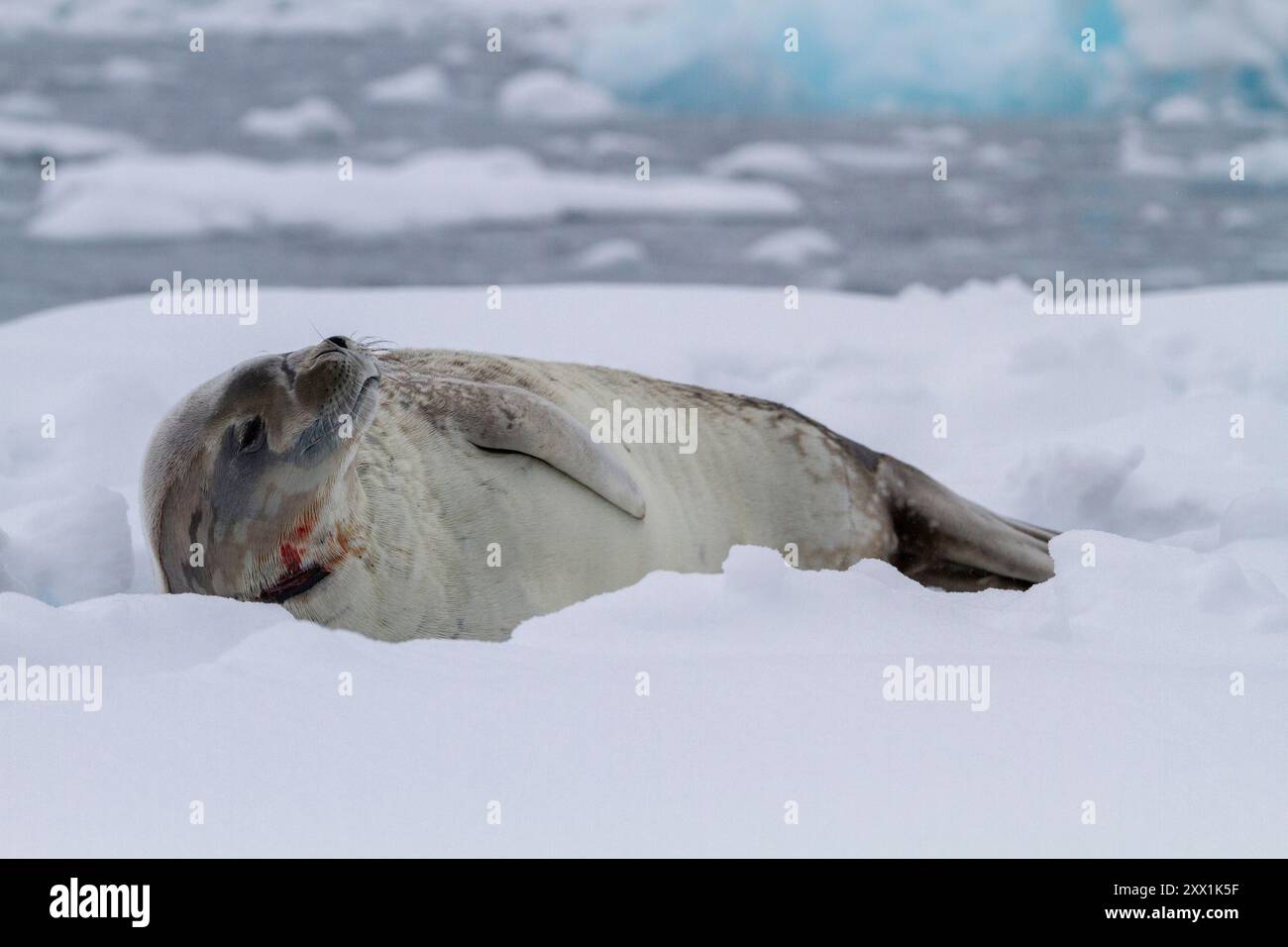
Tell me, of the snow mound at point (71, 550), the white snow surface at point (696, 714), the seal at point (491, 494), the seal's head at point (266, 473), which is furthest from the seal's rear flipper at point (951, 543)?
the snow mound at point (71, 550)

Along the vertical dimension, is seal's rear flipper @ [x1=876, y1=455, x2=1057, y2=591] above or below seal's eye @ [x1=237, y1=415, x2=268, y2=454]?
below

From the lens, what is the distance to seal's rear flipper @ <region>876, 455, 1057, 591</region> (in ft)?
12.6

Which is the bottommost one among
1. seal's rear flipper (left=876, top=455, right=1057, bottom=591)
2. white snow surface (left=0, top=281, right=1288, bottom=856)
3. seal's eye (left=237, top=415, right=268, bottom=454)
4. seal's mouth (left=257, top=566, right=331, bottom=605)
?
white snow surface (left=0, top=281, right=1288, bottom=856)

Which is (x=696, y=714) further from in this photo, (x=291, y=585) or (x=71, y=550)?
(x=71, y=550)

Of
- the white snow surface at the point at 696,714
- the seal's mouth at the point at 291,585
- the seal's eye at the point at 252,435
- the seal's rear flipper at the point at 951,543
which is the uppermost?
the seal's eye at the point at 252,435

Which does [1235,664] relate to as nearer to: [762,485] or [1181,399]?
[762,485]

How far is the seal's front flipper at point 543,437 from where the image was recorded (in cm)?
326

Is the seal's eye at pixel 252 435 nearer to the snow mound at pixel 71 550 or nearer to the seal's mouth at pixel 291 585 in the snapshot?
the seal's mouth at pixel 291 585

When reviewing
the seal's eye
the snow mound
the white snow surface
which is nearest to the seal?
the seal's eye

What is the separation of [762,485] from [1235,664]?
1282mm

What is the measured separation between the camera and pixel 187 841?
2000 mm

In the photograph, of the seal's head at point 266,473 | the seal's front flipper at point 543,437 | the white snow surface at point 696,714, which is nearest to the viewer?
the white snow surface at point 696,714

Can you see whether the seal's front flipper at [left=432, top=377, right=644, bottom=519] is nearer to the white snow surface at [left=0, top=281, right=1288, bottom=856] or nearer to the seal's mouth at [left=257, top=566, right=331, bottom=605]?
the white snow surface at [left=0, top=281, right=1288, bottom=856]

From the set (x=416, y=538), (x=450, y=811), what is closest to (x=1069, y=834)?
(x=450, y=811)
